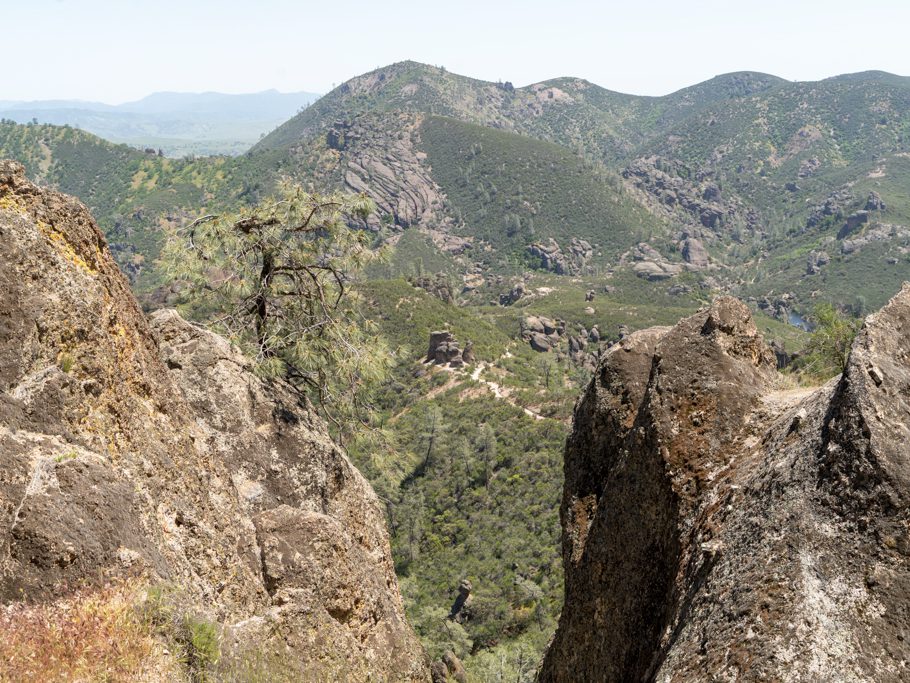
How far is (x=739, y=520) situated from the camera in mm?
5688

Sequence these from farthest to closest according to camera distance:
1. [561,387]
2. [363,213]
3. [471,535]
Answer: [561,387] < [471,535] < [363,213]

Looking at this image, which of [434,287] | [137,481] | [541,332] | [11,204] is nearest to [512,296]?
[541,332]

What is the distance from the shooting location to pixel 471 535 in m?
53.7

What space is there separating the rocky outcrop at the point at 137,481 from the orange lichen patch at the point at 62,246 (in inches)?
0.8

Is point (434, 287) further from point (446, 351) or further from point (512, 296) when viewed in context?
point (512, 296)

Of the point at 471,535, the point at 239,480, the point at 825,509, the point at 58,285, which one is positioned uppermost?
the point at 58,285

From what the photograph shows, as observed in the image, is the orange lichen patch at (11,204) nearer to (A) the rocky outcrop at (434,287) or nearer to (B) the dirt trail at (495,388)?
(B) the dirt trail at (495,388)

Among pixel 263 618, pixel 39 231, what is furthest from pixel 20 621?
pixel 39 231

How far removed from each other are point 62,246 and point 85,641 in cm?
469

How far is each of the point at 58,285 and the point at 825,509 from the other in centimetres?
793

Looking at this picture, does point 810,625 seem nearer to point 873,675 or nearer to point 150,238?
point 873,675

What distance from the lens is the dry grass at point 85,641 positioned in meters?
4.08

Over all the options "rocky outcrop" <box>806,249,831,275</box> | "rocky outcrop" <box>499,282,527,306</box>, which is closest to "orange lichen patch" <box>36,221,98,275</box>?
"rocky outcrop" <box>499,282,527,306</box>

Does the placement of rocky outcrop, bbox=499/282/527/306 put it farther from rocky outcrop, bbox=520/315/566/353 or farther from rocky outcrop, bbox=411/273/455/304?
rocky outcrop, bbox=411/273/455/304
